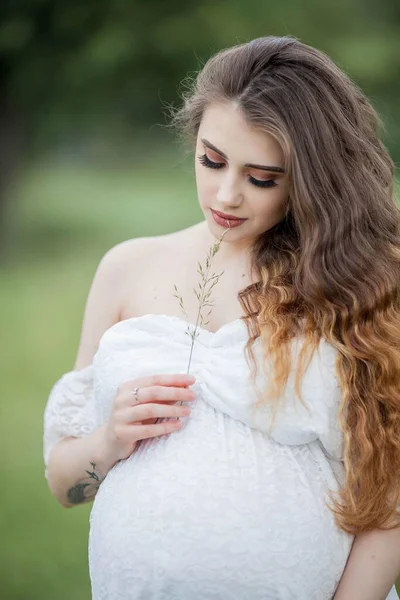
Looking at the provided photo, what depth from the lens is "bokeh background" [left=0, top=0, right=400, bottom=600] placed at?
5758mm

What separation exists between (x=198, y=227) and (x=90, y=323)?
40 cm

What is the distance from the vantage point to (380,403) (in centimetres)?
187

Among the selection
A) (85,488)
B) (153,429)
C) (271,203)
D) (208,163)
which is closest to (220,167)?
(208,163)

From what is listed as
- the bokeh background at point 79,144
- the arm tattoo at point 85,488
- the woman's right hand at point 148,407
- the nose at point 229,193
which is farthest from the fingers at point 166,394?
the bokeh background at point 79,144

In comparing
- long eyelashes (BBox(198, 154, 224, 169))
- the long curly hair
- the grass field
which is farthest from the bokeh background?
long eyelashes (BBox(198, 154, 224, 169))

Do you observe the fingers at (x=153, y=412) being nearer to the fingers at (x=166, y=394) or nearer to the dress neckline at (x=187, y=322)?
the fingers at (x=166, y=394)

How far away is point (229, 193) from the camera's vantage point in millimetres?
1858

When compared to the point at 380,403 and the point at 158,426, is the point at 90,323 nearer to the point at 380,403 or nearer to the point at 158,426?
the point at 158,426

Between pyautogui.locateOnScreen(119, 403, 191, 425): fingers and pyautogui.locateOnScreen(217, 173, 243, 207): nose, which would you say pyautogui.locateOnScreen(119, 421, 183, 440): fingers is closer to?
pyautogui.locateOnScreen(119, 403, 191, 425): fingers

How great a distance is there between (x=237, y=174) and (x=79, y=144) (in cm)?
714

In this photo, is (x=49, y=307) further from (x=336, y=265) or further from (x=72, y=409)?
(x=336, y=265)

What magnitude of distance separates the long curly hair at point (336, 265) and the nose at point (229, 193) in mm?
126

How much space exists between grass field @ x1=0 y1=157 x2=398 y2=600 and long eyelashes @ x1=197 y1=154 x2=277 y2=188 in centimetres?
241

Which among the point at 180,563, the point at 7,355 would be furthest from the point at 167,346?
the point at 7,355
